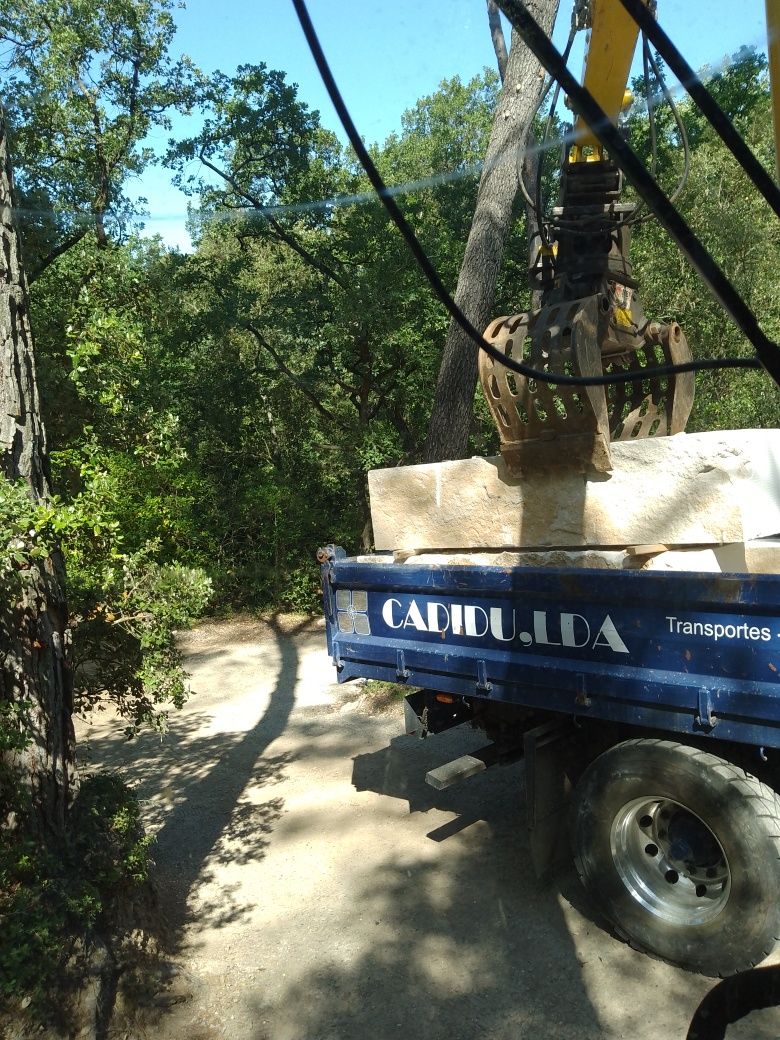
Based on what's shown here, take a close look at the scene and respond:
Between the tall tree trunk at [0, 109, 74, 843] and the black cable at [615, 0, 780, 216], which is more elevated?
the black cable at [615, 0, 780, 216]

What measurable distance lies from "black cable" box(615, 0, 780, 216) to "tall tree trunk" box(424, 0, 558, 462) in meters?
6.91

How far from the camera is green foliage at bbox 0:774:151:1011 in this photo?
3023 millimetres

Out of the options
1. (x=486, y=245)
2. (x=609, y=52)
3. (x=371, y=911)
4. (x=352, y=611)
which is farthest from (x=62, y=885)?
(x=486, y=245)

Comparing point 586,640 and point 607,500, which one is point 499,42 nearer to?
point 607,500

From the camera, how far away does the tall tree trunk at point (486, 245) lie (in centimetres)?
854

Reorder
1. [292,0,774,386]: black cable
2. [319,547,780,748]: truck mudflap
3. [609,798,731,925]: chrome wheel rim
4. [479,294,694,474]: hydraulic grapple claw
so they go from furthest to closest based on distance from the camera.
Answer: [479,294,694,474]: hydraulic grapple claw → [609,798,731,925]: chrome wheel rim → [319,547,780,748]: truck mudflap → [292,0,774,386]: black cable

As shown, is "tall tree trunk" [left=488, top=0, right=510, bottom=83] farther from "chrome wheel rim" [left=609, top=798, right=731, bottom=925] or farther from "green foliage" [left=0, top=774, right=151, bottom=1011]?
"green foliage" [left=0, top=774, right=151, bottom=1011]

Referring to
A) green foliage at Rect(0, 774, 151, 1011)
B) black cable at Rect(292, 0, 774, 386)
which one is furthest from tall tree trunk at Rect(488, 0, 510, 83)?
green foliage at Rect(0, 774, 151, 1011)

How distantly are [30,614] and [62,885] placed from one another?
1.11m

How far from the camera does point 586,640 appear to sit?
3.86 metres

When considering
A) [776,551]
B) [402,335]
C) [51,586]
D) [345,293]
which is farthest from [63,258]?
[776,551]

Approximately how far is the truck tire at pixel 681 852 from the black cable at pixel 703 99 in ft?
8.68

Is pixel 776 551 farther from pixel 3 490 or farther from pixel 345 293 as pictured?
pixel 345 293

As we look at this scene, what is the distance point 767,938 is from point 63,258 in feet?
37.9
